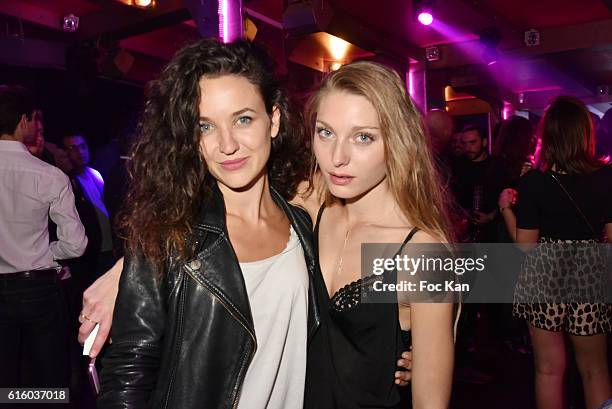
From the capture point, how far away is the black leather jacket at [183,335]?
124 cm

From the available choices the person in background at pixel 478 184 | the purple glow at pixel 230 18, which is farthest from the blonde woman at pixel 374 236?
the person in background at pixel 478 184

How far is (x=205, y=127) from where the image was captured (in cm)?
150

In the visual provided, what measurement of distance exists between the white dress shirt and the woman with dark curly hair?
62.4 inches

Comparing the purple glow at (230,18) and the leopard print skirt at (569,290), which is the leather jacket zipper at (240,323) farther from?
the leopard print skirt at (569,290)

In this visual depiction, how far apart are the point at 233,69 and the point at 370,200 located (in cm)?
61

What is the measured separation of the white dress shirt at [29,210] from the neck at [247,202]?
1.72 m

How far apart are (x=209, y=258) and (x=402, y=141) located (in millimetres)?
678

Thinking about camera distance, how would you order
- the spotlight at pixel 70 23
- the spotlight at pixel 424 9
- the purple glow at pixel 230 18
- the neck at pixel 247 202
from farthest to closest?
1. the spotlight at pixel 70 23
2. the spotlight at pixel 424 9
3. the purple glow at pixel 230 18
4. the neck at pixel 247 202

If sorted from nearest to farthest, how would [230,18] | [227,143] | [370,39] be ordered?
1. [227,143]
2. [230,18]
3. [370,39]

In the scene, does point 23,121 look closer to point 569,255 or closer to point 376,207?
point 376,207

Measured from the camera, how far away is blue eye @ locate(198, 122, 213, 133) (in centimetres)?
150

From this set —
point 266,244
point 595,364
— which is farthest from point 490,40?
point 266,244

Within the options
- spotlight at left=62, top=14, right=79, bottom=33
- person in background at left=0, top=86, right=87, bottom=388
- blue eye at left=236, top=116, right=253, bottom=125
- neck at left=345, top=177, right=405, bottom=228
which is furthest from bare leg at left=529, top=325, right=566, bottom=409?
spotlight at left=62, top=14, right=79, bottom=33

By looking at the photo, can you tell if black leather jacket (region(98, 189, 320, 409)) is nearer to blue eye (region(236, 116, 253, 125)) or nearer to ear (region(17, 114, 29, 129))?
blue eye (region(236, 116, 253, 125))
